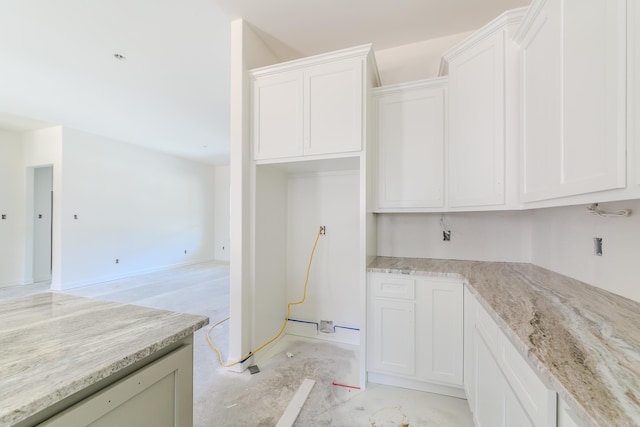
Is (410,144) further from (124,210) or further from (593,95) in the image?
(124,210)

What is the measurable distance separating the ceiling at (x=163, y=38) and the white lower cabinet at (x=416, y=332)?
7.58ft

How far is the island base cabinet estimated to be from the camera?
0.65 meters

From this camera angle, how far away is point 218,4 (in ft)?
6.96

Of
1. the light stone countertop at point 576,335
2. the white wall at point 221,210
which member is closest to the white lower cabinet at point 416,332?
the light stone countertop at point 576,335

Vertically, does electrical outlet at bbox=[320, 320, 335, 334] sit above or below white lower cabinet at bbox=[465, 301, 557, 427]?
below

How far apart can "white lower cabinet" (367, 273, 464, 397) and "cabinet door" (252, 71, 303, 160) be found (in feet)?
4.46

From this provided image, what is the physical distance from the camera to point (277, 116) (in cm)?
229

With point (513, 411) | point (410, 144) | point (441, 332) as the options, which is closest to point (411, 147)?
point (410, 144)

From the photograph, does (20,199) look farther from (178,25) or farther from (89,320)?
(89,320)

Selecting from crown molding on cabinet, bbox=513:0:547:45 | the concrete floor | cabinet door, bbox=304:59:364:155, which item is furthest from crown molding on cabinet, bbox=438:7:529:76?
the concrete floor

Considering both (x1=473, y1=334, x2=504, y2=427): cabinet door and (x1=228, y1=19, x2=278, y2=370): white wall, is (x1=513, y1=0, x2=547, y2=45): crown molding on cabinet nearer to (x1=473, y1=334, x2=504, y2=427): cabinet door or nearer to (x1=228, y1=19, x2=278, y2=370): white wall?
(x1=473, y1=334, x2=504, y2=427): cabinet door

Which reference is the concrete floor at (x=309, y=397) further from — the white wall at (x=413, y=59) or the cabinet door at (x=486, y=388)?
the white wall at (x=413, y=59)

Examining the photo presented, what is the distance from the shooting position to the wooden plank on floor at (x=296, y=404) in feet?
5.44

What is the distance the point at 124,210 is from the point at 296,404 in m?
5.61
